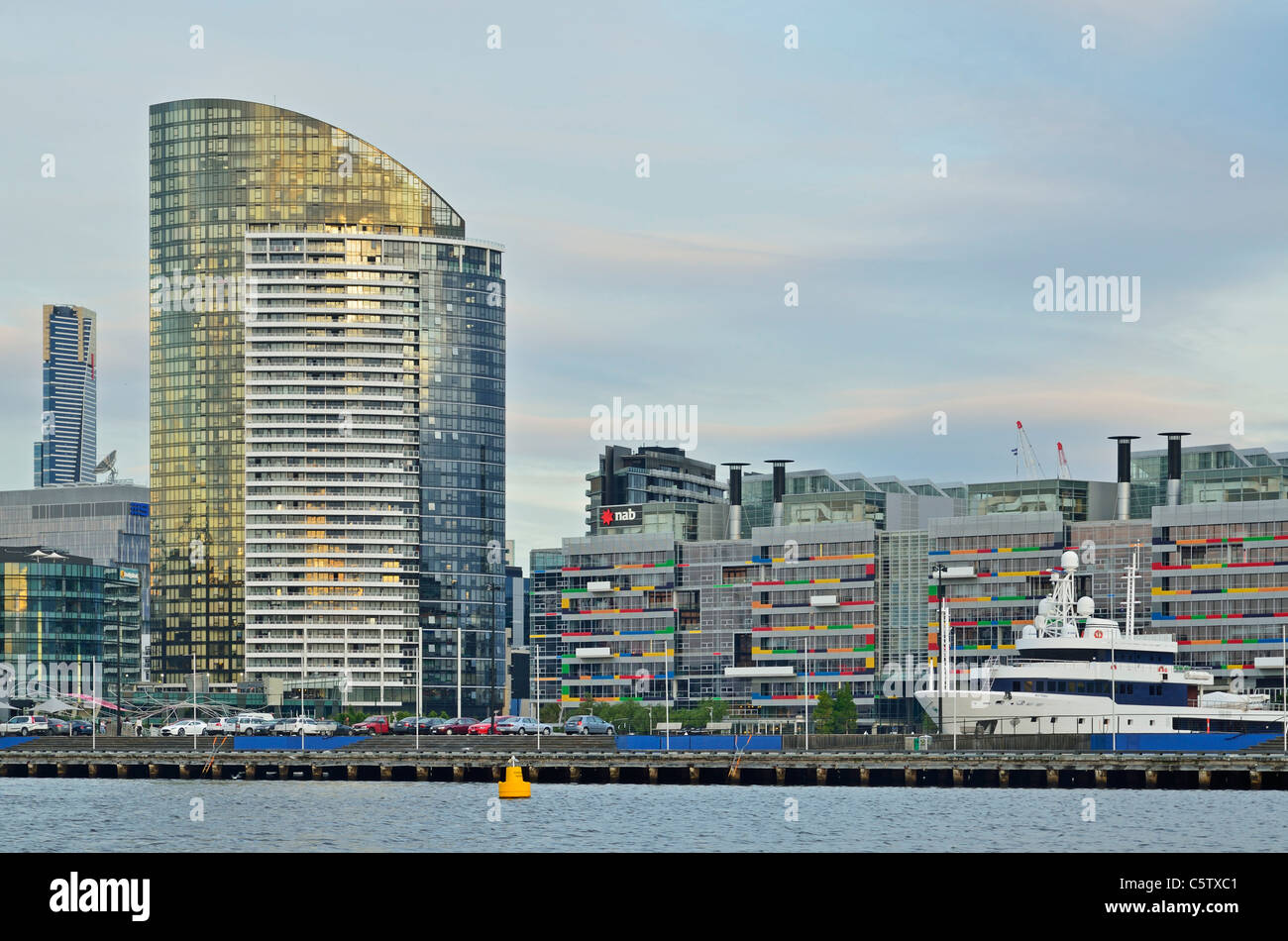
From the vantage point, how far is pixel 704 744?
159 m

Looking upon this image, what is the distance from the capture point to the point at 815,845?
288 ft

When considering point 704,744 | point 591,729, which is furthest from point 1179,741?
point 591,729

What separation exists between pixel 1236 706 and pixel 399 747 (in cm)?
7541

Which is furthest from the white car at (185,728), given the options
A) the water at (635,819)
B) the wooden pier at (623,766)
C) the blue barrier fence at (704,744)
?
the blue barrier fence at (704,744)

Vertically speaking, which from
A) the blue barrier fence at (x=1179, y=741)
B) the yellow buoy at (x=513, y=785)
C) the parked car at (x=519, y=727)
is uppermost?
the blue barrier fence at (x=1179, y=741)

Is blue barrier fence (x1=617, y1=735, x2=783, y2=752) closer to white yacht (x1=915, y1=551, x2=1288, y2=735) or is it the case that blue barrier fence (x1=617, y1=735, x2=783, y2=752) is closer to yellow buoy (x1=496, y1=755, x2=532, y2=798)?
white yacht (x1=915, y1=551, x2=1288, y2=735)

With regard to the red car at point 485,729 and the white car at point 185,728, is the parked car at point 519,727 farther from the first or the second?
the white car at point 185,728

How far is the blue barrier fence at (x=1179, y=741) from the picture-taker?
146 m

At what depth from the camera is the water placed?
297ft

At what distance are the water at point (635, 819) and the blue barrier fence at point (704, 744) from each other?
14.0 m

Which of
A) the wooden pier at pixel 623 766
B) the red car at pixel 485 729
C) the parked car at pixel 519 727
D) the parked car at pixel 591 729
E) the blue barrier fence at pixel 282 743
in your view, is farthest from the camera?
the parked car at pixel 591 729

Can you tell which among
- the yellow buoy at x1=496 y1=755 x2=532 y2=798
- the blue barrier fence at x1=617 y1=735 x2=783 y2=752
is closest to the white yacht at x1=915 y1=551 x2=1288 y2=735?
the blue barrier fence at x1=617 y1=735 x2=783 y2=752

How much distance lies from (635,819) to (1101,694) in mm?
64972
